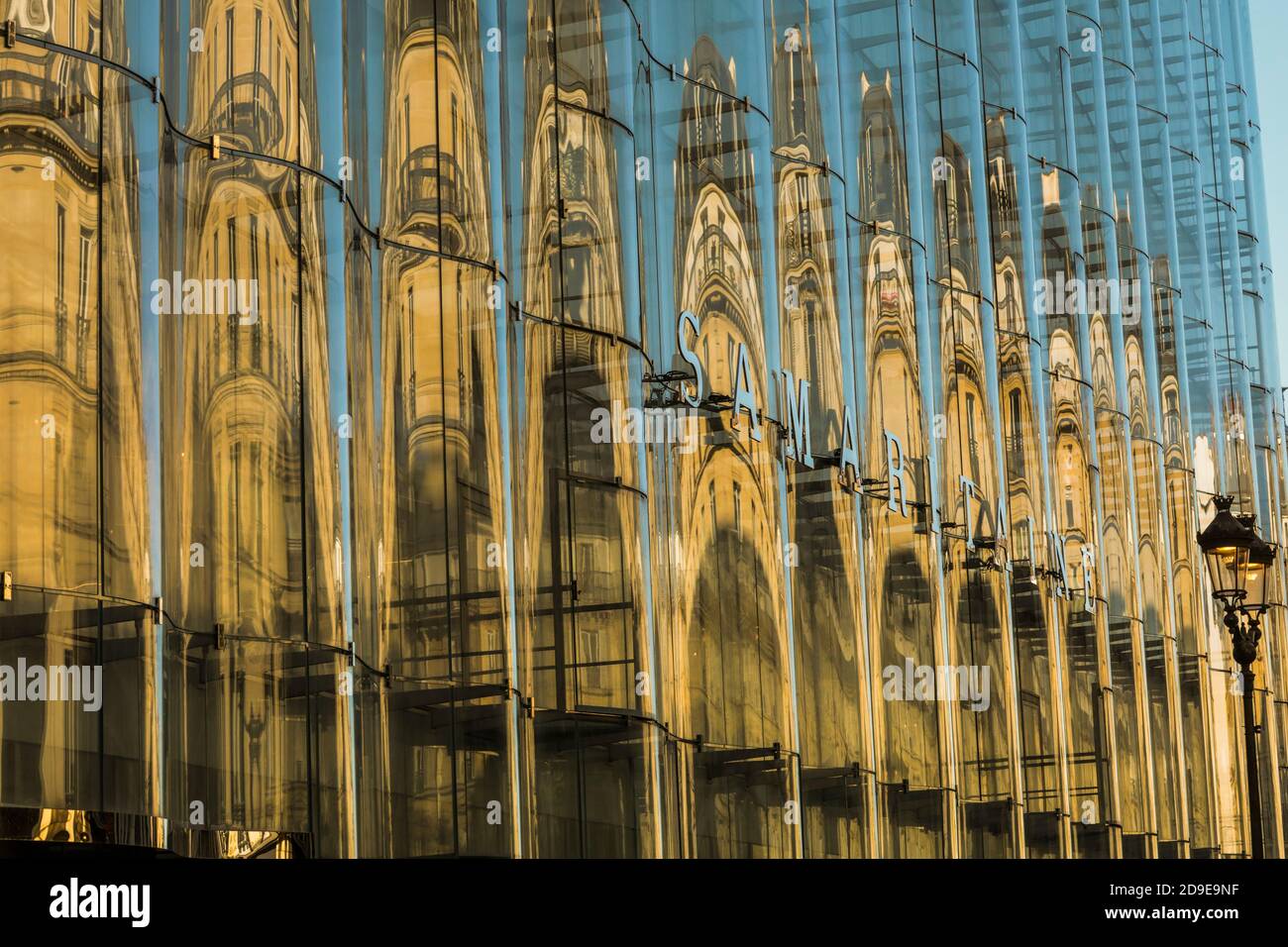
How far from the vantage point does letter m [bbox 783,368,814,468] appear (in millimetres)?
20188

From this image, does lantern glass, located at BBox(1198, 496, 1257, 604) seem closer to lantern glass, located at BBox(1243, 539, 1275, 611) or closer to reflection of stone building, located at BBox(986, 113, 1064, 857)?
lantern glass, located at BBox(1243, 539, 1275, 611)

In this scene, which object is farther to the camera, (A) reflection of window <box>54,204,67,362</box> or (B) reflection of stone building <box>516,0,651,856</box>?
(B) reflection of stone building <box>516,0,651,856</box>

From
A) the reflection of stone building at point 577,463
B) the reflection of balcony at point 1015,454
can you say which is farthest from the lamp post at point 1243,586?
the reflection of balcony at point 1015,454

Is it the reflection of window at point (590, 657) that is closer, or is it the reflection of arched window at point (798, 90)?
the reflection of window at point (590, 657)

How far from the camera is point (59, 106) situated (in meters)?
10.8

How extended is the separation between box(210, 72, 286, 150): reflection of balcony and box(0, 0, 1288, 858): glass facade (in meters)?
0.02

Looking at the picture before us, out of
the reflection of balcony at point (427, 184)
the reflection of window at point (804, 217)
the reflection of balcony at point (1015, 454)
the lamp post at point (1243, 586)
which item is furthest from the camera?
the reflection of balcony at point (1015, 454)

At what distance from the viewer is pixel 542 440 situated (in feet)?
51.2

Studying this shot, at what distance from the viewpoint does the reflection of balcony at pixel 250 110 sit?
1279 cm

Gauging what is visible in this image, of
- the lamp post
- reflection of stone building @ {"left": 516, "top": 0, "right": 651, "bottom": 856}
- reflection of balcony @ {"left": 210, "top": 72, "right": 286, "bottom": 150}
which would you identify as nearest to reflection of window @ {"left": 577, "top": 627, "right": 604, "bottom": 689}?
reflection of stone building @ {"left": 516, "top": 0, "right": 651, "bottom": 856}

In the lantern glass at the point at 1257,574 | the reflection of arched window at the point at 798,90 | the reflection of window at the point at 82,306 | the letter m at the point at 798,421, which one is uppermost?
the reflection of arched window at the point at 798,90

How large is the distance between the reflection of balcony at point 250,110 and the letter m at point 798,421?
8.23m

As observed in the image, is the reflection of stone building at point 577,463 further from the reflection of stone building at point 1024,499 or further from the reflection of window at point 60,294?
the reflection of stone building at point 1024,499
